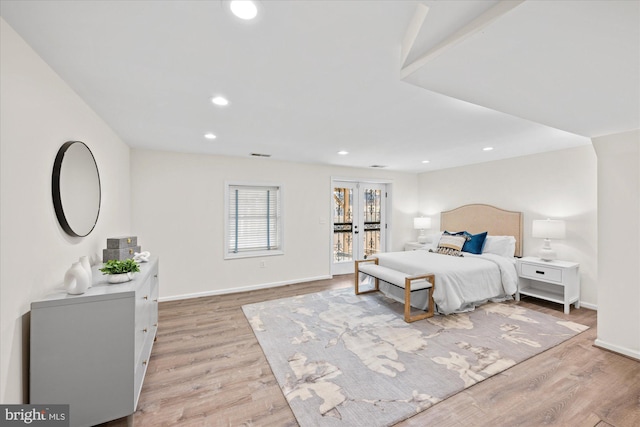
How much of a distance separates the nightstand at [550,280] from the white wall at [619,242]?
92cm

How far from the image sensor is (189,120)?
104 inches

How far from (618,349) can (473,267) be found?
146cm

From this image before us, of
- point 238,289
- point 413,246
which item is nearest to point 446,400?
point 238,289

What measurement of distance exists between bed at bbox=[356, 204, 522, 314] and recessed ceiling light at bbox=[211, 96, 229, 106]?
3077 mm

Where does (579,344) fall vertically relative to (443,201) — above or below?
below

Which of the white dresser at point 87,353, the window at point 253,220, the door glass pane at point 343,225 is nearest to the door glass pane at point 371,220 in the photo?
the door glass pane at point 343,225

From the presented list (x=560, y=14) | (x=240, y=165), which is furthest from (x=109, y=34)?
(x=240, y=165)

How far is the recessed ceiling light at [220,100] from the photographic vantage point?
2.12m

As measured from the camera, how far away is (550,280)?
3.56 meters

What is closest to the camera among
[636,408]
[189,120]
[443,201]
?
[636,408]

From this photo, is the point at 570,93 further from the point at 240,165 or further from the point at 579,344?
the point at 240,165

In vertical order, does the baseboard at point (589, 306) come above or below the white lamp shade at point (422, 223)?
below

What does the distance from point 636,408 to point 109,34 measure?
4.02m

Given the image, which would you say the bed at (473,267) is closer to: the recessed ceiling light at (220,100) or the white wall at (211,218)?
the white wall at (211,218)
